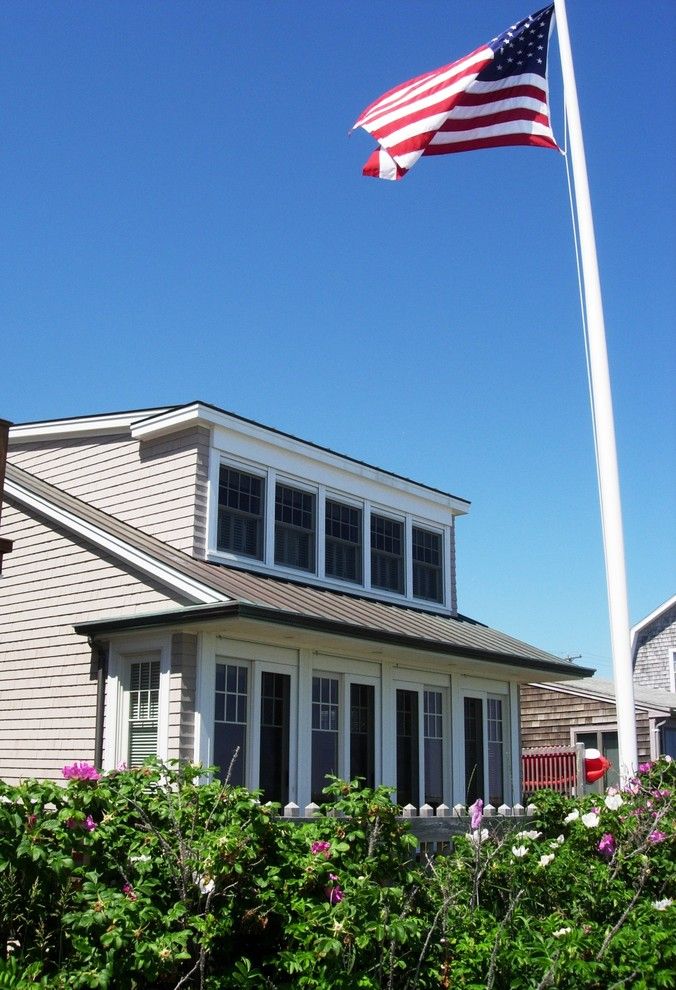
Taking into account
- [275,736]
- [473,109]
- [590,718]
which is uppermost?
Result: [473,109]

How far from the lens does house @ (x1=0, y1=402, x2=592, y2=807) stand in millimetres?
12086

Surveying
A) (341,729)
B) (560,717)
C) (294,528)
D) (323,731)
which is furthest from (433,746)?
(560,717)

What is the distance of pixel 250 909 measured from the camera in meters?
5.06

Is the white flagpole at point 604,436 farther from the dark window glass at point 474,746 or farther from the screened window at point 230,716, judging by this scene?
the dark window glass at point 474,746

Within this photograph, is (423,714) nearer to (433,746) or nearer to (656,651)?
(433,746)

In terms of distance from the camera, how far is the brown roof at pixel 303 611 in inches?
451

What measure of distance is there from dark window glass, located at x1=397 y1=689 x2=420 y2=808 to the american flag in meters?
7.79

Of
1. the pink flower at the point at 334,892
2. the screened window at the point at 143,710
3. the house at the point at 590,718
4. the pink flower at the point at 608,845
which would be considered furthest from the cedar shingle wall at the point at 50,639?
the house at the point at 590,718

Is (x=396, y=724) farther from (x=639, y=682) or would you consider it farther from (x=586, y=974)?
(x=639, y=682)

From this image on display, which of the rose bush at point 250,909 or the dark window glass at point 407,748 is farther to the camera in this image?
the dark window glass at point 407,748

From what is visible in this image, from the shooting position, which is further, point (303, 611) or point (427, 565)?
point (427, 565)

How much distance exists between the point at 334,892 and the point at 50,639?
29.9 ft

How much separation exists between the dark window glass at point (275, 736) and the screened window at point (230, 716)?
1.07ft

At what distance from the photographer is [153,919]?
4.57 meters
